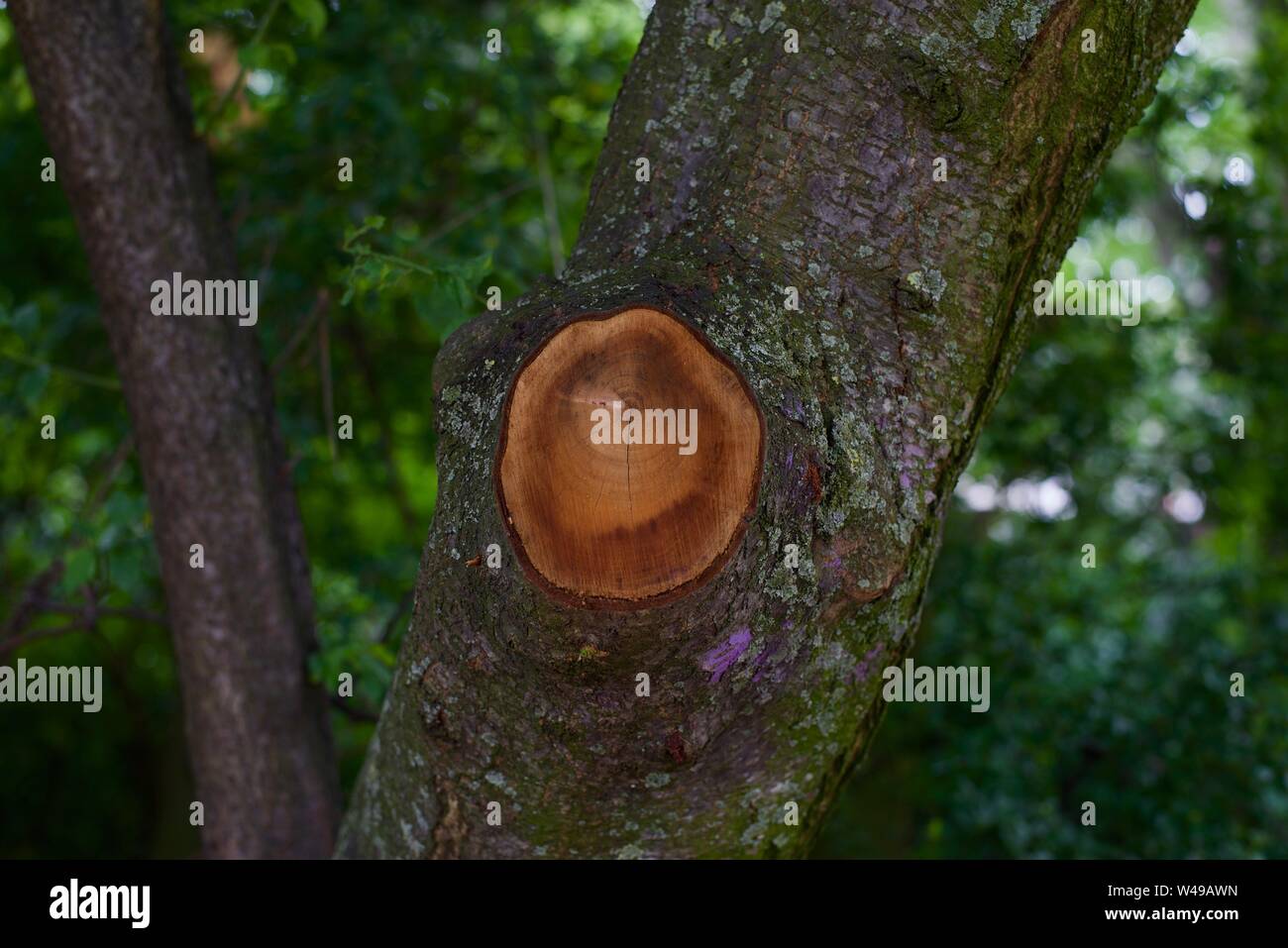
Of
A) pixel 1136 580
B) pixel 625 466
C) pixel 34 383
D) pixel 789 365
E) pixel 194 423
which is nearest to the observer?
pixel 625 466

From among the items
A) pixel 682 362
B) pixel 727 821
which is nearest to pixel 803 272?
pixel 682 362

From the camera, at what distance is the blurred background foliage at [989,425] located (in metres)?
2.94

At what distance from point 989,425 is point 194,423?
2.45 m

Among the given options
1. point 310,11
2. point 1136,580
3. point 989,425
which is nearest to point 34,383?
point 310,11

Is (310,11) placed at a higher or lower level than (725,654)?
higher

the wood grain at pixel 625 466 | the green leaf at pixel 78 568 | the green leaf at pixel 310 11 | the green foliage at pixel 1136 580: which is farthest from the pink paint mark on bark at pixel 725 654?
the green foliage at pixel 1136 580

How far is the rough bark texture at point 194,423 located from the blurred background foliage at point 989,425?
186 millimetres

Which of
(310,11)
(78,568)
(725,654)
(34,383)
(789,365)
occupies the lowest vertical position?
(725,654)

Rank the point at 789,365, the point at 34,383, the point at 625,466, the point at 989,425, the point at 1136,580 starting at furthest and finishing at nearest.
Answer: the point at 1136,580, the point at 989,425, the point at 34,383, the point at 789,365, the point at 625,466

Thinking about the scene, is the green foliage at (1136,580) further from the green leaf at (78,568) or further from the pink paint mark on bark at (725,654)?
the green leaf at (78,568)

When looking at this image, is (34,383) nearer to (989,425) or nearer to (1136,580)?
(989,425)

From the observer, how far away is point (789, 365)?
4.65ft

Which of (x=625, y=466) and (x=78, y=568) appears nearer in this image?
(x=625, y=466)
